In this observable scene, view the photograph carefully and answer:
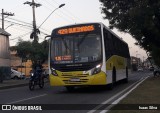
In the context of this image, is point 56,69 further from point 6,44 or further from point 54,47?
point 6,44

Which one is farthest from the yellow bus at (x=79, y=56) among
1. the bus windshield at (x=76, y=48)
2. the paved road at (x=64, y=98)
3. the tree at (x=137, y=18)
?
the tree at (x=137, y=18)

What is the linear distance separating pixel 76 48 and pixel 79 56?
429 millimetres

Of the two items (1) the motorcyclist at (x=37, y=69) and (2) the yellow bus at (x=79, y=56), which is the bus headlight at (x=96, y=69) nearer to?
(2) the yellow bus at (x=79, y=56)

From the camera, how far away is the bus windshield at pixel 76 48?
18.8 metres

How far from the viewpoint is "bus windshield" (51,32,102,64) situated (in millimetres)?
18797

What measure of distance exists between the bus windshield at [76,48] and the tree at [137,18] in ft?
49.8

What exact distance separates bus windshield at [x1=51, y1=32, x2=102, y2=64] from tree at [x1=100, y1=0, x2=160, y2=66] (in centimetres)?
1517

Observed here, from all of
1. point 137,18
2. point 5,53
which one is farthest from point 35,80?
point 5,53

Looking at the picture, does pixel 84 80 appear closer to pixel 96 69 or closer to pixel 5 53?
pixel 96 69

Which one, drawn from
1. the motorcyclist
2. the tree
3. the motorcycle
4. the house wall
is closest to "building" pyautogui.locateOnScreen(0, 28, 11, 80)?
the house wall

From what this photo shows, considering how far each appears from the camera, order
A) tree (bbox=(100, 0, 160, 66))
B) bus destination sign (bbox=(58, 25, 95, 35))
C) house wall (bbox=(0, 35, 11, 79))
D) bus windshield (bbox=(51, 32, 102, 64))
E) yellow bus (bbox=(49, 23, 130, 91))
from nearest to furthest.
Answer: yellow bus (bbox=(49, 23, 130, 91)), bus windshield (bbox=(51, 32, 102, 64)), bus destination sign (bbox=(58, 25, 95, 35)), tree (bbox=(100, 0, 160, 66)), house wall (bbox=(0, 35, 11, 79))

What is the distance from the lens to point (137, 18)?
34438 mm

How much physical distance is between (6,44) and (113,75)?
2452cm

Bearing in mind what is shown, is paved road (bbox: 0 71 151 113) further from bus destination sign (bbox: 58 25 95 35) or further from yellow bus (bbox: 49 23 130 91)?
bus destination sign (bbox: 58 25 95 35)
